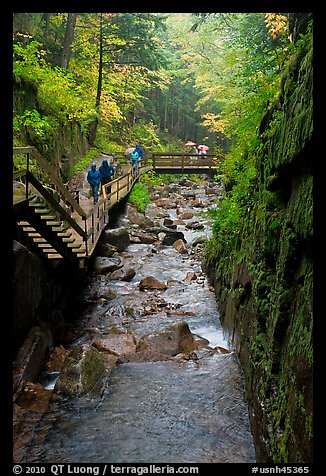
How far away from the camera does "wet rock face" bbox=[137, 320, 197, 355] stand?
7531 mm

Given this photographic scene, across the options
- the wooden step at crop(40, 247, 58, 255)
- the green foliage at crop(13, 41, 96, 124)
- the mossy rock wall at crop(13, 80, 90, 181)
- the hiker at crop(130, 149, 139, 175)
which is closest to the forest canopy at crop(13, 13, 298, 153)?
Result: the green foliage at crop(13, 41, 96, 124)

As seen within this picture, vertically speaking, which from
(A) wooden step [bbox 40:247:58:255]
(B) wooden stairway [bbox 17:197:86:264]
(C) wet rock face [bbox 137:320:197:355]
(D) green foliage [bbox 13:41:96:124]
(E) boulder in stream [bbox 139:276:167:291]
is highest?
(D) green foliage [bbox 13:41:96:124]

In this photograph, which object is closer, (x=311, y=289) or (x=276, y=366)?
(x=311, y=289)

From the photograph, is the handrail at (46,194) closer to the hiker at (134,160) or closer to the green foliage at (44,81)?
the green foliage at (44,81)

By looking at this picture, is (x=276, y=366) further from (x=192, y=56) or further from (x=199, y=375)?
(x=192, y=56)

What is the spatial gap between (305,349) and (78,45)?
79.7 feet

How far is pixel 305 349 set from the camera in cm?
325

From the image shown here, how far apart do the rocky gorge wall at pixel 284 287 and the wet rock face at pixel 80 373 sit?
2374 millimetres

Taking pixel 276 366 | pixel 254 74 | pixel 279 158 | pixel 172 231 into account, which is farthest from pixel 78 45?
pixel 276 366

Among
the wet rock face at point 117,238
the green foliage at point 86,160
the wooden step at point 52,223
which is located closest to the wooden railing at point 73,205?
the wooden step at point 52,223

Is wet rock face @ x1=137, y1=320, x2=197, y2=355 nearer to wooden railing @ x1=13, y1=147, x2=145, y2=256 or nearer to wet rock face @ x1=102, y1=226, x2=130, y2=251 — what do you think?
wooden railing @ x1=13, y1=147, x2=145, y2=256

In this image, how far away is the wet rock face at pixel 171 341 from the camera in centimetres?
753

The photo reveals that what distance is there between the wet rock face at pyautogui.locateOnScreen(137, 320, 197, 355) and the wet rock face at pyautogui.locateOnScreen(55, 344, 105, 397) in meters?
1.36

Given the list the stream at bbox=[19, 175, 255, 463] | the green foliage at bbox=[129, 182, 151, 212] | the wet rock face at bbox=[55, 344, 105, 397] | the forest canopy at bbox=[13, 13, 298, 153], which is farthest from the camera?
the green foliage at bbox=[129, 182, 151, 212]
